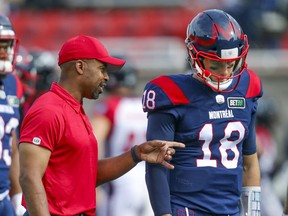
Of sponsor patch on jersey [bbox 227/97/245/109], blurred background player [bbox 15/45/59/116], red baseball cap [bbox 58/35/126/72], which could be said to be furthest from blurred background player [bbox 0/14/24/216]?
sponsor patch on jersey [bbox 227/97/245/109]

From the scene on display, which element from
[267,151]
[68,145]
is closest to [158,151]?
[68,145]

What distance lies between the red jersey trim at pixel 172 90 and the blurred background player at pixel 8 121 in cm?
123

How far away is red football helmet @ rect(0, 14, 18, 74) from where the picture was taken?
5.75 meters

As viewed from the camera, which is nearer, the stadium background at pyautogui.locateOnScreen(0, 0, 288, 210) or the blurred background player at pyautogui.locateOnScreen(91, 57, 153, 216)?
the blurred background player at pyautogui.locateOnScreen(91, 57, 153, 216)

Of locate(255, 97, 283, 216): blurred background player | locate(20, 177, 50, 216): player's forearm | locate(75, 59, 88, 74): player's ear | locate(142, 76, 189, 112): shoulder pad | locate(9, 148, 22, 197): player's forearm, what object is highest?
locate(75, 59, 88, 74): player's ear

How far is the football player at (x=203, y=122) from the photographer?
191 inches

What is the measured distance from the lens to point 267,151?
36.0ft

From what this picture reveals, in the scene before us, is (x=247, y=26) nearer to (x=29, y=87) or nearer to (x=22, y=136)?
(x=29, y=87)

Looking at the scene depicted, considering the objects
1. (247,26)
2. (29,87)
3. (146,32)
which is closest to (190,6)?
(146,32)

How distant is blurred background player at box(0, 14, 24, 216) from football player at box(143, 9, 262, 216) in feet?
4.06

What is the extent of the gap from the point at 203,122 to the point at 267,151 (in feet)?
20.3

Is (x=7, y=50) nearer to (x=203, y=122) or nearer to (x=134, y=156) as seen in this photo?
(x=134, y=156)

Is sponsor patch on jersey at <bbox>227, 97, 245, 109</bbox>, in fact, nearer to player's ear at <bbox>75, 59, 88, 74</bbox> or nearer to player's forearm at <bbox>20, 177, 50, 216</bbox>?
player's ear at <bbox>75, 59, 88, 74</bbox>

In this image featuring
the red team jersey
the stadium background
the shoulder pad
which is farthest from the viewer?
the stadium background
